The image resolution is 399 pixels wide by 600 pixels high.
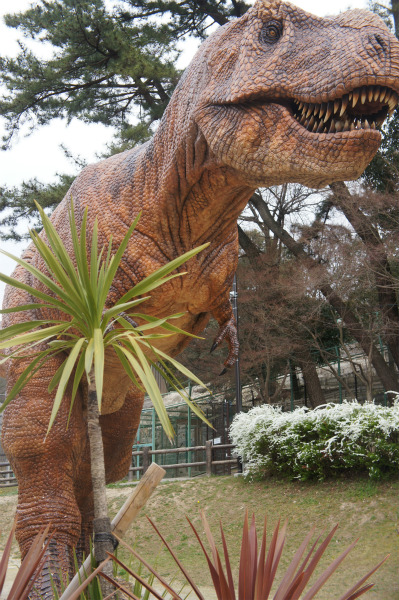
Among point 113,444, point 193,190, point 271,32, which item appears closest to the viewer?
point 271,32

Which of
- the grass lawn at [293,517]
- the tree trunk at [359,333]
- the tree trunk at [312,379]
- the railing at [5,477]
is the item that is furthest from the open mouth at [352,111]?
the railing at [5,477]

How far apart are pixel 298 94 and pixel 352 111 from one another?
21 centimetres

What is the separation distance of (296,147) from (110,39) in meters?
9.98

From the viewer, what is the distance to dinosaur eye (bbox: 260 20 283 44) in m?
2.50

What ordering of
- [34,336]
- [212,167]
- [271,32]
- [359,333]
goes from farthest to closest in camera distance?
1. [359,333]
2. [212,167]
3. [271,32]
4. [34,336]

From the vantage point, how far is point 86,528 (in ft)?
12.0

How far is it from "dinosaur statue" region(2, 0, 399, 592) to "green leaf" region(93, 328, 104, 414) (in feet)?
2.49

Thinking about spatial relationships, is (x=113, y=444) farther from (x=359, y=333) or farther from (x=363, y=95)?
(x=359, y=333)

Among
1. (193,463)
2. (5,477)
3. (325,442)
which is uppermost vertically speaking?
(325,442)

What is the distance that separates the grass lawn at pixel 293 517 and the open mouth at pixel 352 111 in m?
4.09

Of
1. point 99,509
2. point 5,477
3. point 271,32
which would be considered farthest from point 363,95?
point 5,477

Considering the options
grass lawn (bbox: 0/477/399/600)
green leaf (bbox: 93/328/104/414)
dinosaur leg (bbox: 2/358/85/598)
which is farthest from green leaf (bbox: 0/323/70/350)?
grass lawn (bbox: 0/477/399/600)

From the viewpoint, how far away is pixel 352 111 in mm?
2338

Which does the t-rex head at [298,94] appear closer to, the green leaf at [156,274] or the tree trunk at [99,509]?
the green leaf at [156,274]
